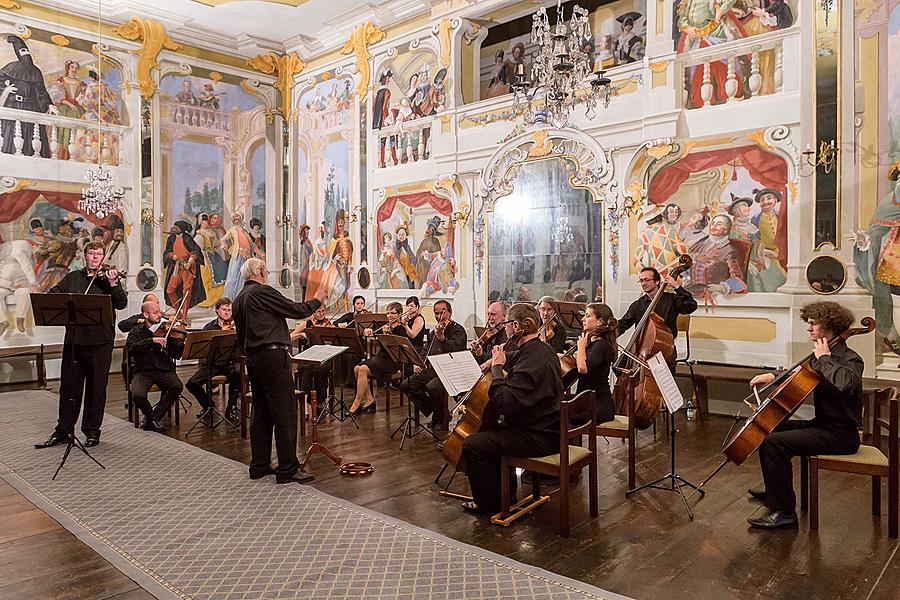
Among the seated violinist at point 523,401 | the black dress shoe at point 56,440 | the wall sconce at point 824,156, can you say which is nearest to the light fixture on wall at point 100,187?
the black dress shoe at point 56,440

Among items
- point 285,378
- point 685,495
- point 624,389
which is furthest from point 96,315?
point 685,495

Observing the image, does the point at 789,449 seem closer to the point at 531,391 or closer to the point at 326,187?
the point at 531,391

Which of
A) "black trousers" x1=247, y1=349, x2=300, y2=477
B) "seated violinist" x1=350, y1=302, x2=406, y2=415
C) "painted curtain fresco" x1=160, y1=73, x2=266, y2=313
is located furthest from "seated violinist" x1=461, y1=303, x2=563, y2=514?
"painted curtain fresco" x1=160, y1=73, x2=266, y2=313

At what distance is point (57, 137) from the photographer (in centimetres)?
1230

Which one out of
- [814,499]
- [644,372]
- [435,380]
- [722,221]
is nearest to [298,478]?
[435,380]

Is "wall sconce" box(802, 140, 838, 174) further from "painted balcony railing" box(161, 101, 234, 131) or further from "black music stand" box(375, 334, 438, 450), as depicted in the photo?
"painted balcony railing" box(161, 101, 234, 131)

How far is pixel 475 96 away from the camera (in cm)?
1197

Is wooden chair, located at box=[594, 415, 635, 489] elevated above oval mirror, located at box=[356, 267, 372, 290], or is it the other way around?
oval mirror, located at box=[356, 267, 372, 290]

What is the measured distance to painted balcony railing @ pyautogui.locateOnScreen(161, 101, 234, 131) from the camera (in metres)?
13.8

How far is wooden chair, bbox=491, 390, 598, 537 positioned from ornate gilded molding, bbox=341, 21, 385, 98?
1014 centimetres

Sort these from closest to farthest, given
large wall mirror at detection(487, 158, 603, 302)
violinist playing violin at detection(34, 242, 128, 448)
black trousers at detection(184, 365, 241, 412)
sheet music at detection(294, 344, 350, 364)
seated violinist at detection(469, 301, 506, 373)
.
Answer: seated violinist at detection(469, 301, 506, 373), sheet music at detection(294, 344, 350, 364), violinist playing violin at detection(34, 242, 128, 448), black trousers at detection(184, 365, 241, 412), large wall mirror at detection(487, 158, 603, 302)

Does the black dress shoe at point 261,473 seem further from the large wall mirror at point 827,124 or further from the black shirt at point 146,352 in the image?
the large wall mirror at point 827,124

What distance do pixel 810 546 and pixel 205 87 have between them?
45.2ft

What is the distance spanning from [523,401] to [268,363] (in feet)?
7.75
